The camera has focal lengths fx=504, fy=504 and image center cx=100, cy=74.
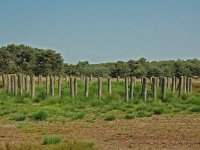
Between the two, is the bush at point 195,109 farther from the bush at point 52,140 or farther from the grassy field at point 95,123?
the bush at point 52,140

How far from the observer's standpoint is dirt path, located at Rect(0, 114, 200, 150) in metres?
12.4

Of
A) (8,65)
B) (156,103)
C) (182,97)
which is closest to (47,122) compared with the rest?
(156,103)

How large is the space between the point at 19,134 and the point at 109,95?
1235 cm

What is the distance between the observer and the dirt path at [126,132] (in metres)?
12.4

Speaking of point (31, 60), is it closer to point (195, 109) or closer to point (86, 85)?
point (86, 85)

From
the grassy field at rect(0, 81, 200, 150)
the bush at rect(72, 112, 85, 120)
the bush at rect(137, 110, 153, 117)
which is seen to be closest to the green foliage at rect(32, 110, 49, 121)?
the grassy field at rect(0, 81, 200, 150)

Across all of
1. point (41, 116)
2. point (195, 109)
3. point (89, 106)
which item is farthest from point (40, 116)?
point (195, 109)

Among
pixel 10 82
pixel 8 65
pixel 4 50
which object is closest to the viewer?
pixel 10 82

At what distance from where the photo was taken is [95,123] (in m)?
17.2

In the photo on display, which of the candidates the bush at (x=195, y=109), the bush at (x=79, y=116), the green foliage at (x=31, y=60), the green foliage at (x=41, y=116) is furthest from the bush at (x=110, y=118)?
the green foliage at (x=31, y=60)

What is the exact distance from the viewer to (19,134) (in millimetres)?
14555

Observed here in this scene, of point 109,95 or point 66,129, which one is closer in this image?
point 66,129

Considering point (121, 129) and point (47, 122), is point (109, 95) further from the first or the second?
point (121, 129)

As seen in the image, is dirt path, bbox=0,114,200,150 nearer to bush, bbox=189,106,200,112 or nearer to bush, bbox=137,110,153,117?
bush, bbox=137,110,153,117
